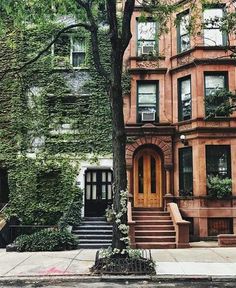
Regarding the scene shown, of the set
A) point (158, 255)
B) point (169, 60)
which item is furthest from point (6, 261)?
point (169, 60)

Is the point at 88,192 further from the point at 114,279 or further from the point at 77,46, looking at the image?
the point at 114,279

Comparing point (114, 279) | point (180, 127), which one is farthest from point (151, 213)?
point (114, 279)

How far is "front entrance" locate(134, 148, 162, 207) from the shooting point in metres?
18.6

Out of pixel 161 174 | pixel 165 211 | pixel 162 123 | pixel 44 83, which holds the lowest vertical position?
pixel 165 211

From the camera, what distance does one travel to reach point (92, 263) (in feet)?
38.3

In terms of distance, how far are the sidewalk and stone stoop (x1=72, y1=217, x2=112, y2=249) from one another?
98cm

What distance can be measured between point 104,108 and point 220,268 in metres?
10.8

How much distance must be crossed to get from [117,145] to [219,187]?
287 inches

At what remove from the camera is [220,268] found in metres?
10.7

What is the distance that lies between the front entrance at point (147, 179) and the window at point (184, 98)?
7.31 feet

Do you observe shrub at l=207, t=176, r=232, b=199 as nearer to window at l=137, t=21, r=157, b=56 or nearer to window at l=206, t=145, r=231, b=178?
window at l=206, t=145, r=231, b=178

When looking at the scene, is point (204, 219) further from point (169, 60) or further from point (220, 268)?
point (169, 60)

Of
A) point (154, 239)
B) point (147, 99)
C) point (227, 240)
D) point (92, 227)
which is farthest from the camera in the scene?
point (147, 99)

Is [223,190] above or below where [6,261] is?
above
